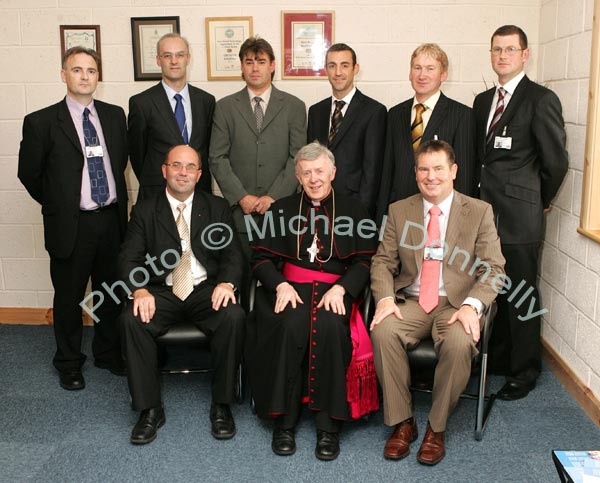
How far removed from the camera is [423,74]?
131 inches

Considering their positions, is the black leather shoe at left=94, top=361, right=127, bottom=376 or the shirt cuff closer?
the shirt cuff

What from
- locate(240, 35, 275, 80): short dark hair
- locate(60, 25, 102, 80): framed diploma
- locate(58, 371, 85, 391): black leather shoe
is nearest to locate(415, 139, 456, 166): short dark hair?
locate(240, 35, 275, 80): short dark hair

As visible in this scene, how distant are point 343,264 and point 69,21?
2.46 m

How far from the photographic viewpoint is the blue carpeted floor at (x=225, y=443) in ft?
8.77

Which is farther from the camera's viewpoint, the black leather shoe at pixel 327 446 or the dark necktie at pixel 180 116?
the dark necktie at pixel 180 116

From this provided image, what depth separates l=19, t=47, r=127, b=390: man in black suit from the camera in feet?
11.0

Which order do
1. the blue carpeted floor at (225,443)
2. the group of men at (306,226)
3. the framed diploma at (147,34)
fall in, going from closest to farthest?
the blue carpeted floor at (225,443)
the group of men at (306,226)
the framed diploma at (147,34)

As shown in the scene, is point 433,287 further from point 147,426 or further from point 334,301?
point 147,426

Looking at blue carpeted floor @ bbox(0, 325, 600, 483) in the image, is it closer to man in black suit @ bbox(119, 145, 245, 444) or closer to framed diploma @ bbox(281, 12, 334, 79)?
man in black suit @ bbox(119, 145, 245, 444)

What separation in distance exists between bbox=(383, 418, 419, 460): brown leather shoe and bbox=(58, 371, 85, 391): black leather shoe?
1690 millimetres

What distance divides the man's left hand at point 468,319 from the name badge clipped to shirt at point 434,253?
0.89ft

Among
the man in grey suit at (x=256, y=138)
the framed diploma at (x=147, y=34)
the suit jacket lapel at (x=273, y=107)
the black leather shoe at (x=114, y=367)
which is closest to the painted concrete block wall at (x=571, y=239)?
the man in grey suit at (x=256, y=138)

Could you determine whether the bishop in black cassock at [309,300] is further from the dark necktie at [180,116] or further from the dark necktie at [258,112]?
the dark necktie at [180,116]

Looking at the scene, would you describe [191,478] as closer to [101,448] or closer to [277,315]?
[101,448]
